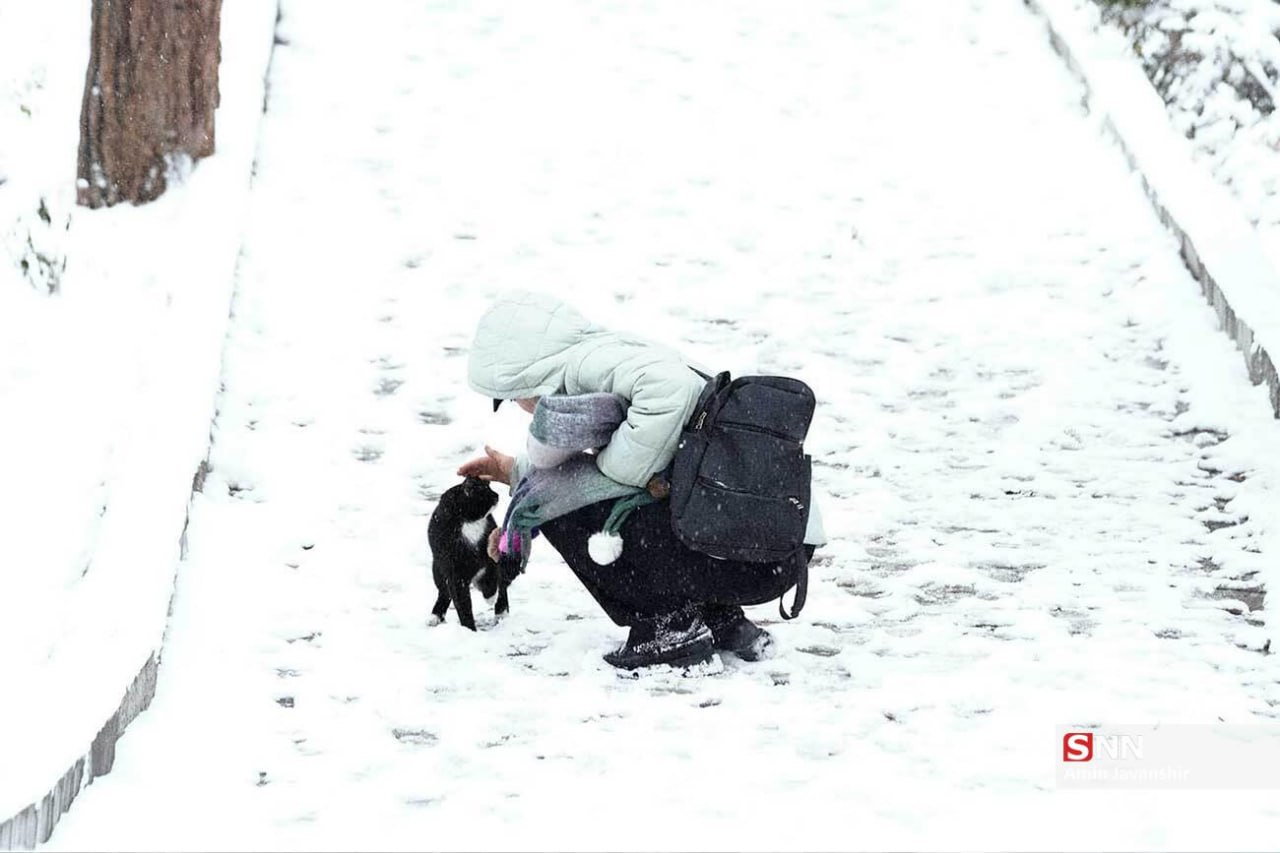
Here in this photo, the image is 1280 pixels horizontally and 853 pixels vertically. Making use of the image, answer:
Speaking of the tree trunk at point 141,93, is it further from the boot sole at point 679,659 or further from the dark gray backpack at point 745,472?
the dark gray backpack at point 745,472

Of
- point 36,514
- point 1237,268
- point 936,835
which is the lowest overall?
point 36,514

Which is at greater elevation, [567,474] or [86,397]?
[567,474]

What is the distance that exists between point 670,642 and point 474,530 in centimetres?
75

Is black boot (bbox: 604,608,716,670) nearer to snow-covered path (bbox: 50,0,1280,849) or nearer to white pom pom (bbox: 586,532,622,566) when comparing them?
snow-covered path (bbox: 50,0,1280,849)

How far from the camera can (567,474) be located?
15.4 ft

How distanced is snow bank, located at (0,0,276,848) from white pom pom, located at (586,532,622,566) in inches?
48.7

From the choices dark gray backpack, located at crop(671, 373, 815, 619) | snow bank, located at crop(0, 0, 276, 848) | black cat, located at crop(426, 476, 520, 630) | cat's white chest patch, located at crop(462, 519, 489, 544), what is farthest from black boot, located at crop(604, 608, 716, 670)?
snow bank, located at crop(0, 0, 276, 848)

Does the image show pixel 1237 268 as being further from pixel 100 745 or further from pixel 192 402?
pixel 100 745

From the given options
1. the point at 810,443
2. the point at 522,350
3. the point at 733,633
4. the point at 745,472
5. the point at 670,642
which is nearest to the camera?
the point at 745,472

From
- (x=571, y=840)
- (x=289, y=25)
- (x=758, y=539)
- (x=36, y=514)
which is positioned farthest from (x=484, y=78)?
(x=571, y=840)

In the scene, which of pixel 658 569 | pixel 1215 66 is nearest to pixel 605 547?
pixel 658 569

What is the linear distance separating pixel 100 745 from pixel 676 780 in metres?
1.39

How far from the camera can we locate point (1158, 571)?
222 inches

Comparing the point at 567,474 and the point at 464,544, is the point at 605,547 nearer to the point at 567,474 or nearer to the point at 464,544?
the point at 567,474
